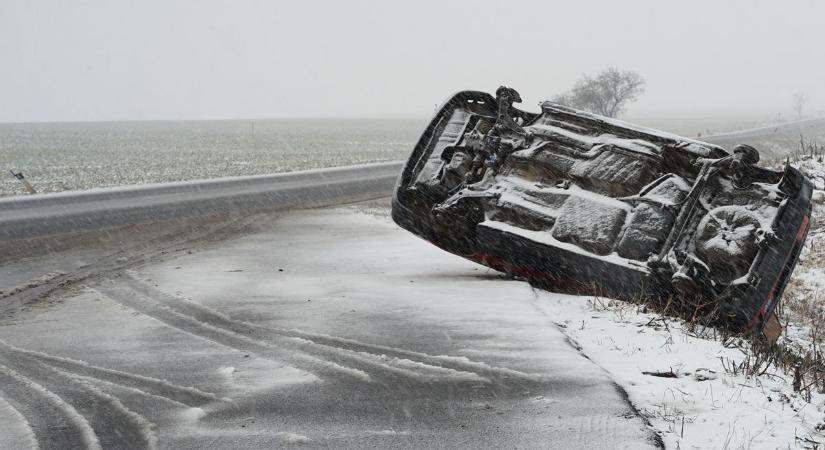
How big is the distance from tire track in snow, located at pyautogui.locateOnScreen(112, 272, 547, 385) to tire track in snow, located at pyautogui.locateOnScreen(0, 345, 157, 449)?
1407mm

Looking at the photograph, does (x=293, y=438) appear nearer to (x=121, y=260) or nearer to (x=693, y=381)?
(x=693, y=381)

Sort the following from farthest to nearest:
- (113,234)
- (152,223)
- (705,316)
A: (152,223) → (113,234) → (705,316)

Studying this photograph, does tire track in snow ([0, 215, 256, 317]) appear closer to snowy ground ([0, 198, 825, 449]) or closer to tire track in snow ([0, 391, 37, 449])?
snowy ground ([0, 198, 825, 449])

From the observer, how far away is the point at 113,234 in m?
11.6

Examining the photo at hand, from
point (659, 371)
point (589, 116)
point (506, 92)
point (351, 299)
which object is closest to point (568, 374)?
point (659, 371)

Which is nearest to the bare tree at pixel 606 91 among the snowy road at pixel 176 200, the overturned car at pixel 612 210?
the snowy road at pixel 176 200

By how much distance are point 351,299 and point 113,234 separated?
247 inches

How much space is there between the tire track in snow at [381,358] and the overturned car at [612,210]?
2019 millimetres

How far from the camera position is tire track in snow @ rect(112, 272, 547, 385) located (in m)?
4.82

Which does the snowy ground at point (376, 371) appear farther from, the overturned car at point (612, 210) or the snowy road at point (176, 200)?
the snowy road at point (176, 200)

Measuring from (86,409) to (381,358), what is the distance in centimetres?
196

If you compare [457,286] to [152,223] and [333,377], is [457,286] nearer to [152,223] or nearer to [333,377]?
[333,377]

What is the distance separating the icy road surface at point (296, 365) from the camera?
4.00 m

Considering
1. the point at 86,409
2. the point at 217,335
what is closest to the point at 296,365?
the point at 217,335
